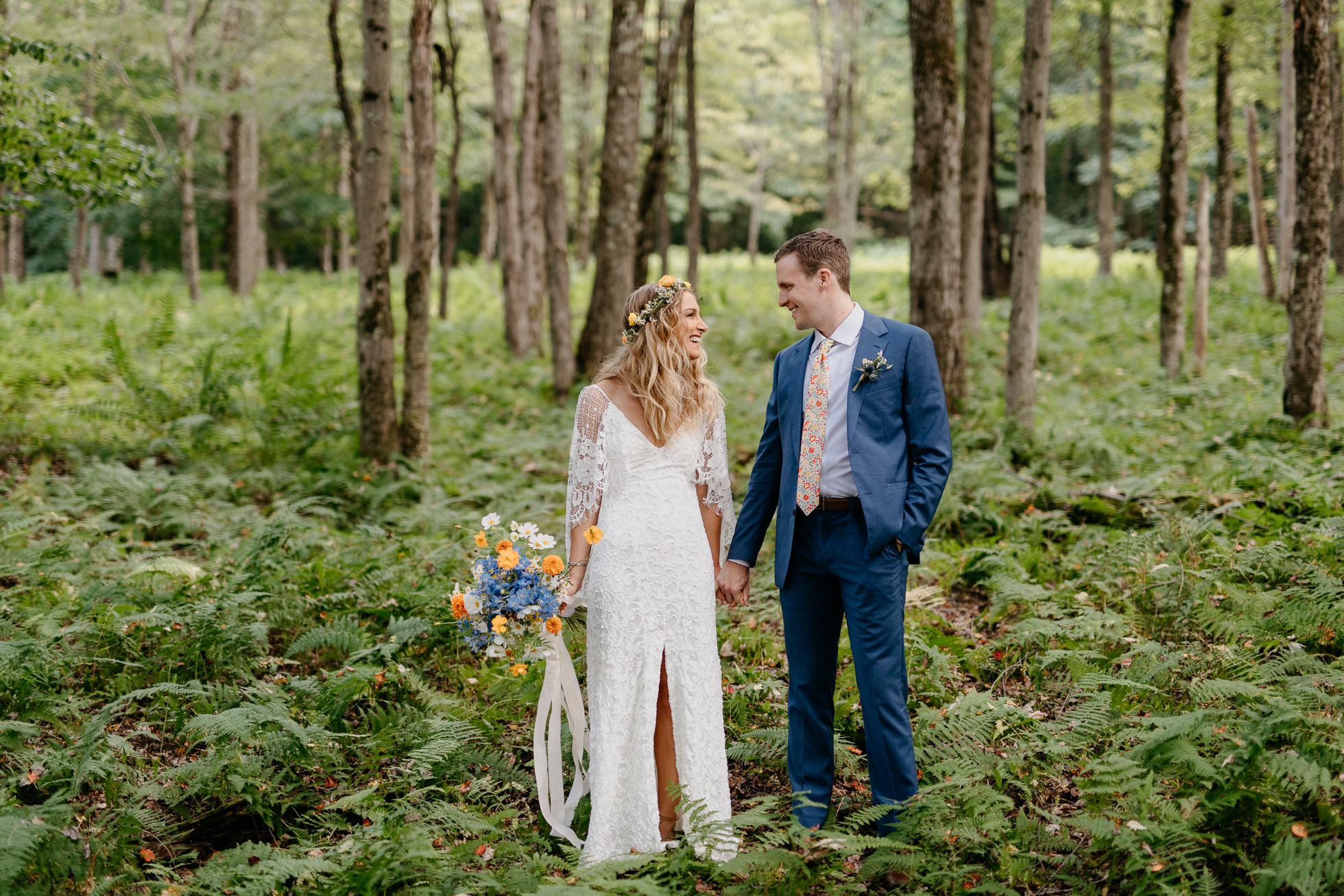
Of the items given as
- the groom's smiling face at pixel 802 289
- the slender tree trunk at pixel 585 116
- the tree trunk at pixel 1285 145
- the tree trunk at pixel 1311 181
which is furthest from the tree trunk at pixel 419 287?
the tree trunk at pixel 1285 145

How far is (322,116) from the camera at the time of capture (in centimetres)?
2619


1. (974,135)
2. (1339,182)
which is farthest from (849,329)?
(1339,182)

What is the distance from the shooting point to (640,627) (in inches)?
153

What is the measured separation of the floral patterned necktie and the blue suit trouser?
98 millimetres

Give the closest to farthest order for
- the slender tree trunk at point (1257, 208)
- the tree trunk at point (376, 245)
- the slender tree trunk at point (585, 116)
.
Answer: the tree trunk at point (376, 245)
the slender tree trunk at point (1257, 208)
the slender tree trunk at point (585, 116)

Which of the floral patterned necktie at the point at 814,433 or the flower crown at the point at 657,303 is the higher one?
the flower crown at the point at 657,303

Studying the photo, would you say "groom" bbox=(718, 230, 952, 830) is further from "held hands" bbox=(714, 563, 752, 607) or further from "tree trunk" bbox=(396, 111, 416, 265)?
"tree trunk" bbox=(396, 111, 416, 265)

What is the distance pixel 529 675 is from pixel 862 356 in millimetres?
2819

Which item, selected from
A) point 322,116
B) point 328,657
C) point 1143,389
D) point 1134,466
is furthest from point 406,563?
point 322,116

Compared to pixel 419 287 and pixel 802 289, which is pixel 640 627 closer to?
pixel 802 289

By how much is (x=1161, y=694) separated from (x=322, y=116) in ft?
90.3

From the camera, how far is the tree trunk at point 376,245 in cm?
859

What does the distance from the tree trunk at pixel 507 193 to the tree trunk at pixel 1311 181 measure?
1063 cm

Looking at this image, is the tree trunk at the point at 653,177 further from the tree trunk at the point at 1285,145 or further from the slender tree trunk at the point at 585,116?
the tree trunk at the point at 1285,145
